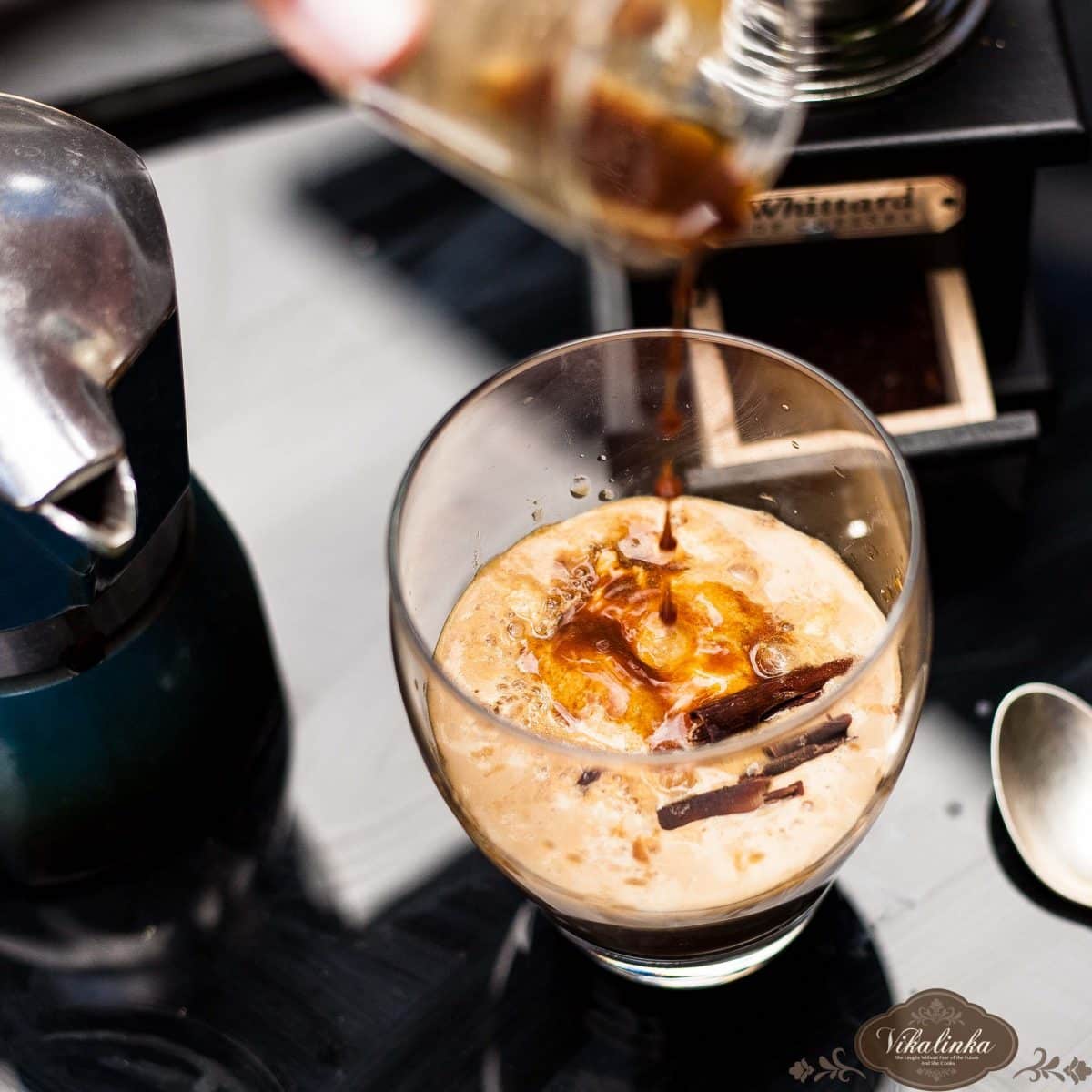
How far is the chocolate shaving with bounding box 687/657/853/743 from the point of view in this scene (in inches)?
34.3

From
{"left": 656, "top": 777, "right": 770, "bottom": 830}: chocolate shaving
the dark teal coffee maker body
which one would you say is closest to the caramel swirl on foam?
{"left": 656, "top": 777, "right": 770, "bottom": 830}: chocolate shaving

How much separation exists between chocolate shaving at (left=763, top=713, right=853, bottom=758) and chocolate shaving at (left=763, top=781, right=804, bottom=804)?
0.03m

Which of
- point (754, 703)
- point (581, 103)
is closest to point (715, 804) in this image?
point (754, 703)

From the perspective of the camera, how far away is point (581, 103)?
28.5 inches

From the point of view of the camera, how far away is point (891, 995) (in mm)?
959

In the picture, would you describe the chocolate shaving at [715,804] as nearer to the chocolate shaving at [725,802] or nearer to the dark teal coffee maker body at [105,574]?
the chocolate shaving at [725,802]

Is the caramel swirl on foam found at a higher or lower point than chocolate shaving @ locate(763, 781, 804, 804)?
lower

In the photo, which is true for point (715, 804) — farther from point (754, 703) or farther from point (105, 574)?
point (105, 574)

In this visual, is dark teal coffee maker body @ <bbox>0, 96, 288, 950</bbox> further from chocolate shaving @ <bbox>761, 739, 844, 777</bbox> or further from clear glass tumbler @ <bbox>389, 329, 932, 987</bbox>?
chocolate shaving @ <bbox>761, 739, 844, 777</bbox>

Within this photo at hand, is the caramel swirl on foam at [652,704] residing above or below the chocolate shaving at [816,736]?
below

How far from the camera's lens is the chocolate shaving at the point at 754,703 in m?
0.87

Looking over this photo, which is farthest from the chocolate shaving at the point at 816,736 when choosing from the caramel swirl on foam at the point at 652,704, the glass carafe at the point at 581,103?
the glass carafe at the point at 581,103

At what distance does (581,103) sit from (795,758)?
1.09ft

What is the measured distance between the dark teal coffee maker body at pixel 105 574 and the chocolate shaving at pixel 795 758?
33 centimetres
